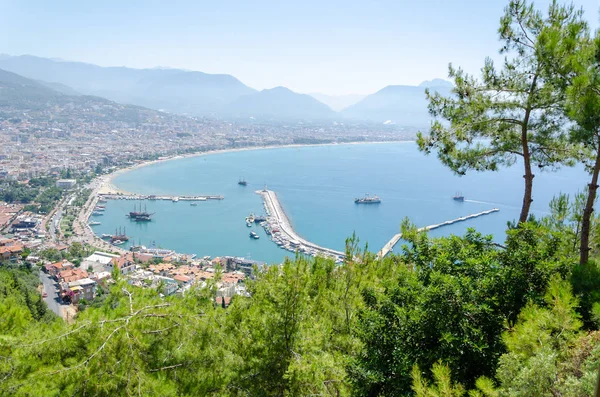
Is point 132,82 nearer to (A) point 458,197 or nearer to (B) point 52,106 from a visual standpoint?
(B) point 52,106

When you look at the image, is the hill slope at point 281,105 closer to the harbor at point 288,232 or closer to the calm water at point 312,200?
the calm water at point 312,200

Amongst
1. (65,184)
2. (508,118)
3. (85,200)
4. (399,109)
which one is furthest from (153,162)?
(399,109)

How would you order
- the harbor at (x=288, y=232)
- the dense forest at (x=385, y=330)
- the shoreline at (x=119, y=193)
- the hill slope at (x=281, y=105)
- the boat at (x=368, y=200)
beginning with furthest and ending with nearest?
the hill slope at (x=281, y=105) < the boat at (x=368, y=200) < the shoreline at (x=119, y=193) < the harbor at (x=288, y=232) < the dense forest at (x=385, y=330)

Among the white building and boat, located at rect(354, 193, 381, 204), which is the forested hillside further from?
the white building

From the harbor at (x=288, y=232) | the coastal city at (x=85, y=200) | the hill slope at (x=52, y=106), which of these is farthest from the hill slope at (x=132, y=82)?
the harbor at (x=288, y=232)

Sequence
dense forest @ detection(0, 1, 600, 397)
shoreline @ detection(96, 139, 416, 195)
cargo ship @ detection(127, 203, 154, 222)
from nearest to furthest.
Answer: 1. dense forest @ detection(0, 1, 600, 397)
2. cargo ship @ detection(127, 203, 154, 222)
3. shoreline @ detection(96, 139, 416, 195)

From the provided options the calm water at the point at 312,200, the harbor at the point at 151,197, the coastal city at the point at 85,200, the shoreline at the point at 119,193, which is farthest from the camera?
the harbor at the point at 151,197

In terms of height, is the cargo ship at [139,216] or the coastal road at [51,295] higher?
the cargo ship at [139,216]

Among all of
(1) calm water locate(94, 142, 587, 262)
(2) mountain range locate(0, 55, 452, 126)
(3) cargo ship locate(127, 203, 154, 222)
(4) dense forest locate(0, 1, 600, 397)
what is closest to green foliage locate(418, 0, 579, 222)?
(4) dense forest locate(0, 1, 600, 397)
